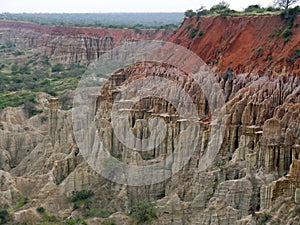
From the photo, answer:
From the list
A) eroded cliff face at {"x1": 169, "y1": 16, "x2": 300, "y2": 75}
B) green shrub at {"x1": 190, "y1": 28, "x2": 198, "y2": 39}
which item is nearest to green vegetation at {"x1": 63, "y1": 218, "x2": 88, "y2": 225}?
eroded cliff face at {"x1": 169, "y1": 16, "x2": 300, "y2": 75}

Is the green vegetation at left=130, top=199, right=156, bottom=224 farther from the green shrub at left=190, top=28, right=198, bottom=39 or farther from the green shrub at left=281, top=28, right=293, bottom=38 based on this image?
the green shrub at left=190, top=28, right=198, bottom=39

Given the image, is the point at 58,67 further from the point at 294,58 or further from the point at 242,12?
the point at 294,58

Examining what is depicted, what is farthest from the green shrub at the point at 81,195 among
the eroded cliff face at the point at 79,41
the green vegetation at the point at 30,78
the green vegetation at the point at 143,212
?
the eroded cliff face at the point at 79,41

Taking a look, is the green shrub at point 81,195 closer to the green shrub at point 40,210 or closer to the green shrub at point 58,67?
the green shrub at point 40,210

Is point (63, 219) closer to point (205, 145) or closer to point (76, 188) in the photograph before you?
point (76, 188)

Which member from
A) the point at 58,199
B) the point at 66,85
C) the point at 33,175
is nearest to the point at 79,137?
the point at 33,175

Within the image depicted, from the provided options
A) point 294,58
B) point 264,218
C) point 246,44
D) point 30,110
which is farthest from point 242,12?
point 264,218
